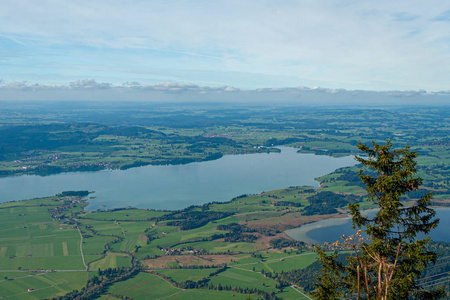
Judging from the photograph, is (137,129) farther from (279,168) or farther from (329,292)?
(329,292)

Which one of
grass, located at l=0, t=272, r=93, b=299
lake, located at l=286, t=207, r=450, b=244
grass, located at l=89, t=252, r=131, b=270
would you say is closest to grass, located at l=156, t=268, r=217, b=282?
grass, located at l=89, t=252, r=131, b=270

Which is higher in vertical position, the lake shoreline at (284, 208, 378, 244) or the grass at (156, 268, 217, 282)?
the lake shoreline at (284, 208, 378, 244)

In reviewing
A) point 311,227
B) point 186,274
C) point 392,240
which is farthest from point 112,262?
point 392,240

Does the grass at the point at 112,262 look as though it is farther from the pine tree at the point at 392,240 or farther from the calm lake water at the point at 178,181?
the pine tree at the point at 392,240

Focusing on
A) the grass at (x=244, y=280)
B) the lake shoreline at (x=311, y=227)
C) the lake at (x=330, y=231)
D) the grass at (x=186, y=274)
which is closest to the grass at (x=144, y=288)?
the grass at (x=186, y=274)

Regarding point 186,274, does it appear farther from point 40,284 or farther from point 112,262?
point 40,284

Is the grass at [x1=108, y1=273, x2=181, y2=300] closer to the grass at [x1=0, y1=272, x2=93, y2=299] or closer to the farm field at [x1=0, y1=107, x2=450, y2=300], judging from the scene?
the farm field at [x1=0, y1=107, x2=450, y2=300]
